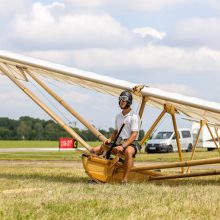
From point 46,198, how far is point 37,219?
1775mm

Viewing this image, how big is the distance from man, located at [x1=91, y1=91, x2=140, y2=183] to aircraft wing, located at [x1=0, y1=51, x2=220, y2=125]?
1.36ft

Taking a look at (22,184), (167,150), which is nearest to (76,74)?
(22,184)

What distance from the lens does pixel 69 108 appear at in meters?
13.5

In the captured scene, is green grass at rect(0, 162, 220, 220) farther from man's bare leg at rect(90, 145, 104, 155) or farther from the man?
man's bare leg at rect(90, 145, 104, 155)

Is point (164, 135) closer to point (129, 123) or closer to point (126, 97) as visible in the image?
point (129, 123)

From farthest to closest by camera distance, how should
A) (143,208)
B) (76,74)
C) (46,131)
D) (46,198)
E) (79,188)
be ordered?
(46,131)
(76,74)
(79,188)
(46,198)
(143,208)

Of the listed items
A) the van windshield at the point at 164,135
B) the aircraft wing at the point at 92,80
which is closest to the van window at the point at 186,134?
the van windshield at the point at 164,135

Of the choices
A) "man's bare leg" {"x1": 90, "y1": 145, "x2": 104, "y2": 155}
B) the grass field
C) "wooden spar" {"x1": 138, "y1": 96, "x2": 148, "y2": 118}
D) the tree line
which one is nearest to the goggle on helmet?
"wooden spar" {"x1": 138, "y1": 96, "x2": 148, "y2": 118}

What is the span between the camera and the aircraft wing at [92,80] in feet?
38.8

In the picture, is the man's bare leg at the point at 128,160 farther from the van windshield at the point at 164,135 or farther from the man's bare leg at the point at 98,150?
the van windshield at the point at 164,135

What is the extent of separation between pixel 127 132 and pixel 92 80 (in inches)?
50.5

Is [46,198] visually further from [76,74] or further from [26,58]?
[26,58]

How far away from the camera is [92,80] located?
12375 mm

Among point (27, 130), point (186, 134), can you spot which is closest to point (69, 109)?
point (186, 134)
